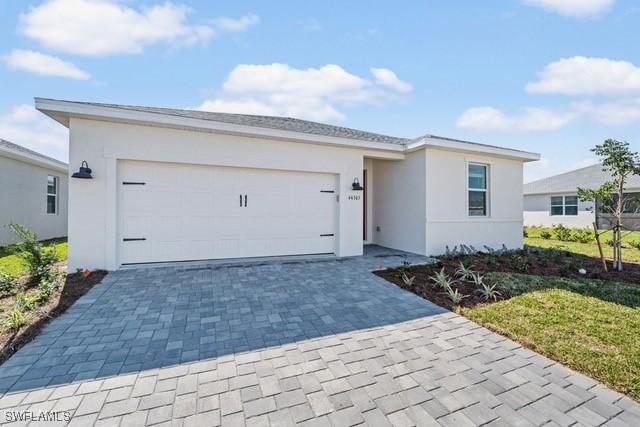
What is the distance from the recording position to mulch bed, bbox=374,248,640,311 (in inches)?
184

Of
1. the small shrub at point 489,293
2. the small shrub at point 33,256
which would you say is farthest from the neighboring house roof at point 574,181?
the small shrub at point 33,256

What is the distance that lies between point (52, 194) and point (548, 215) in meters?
26.3

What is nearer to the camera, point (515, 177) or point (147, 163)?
point (147, 163)

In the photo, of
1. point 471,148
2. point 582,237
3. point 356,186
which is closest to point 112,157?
point 356,186

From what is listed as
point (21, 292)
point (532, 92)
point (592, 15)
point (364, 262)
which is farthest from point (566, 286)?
point (21, 292)

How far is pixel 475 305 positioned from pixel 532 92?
8.79 meters

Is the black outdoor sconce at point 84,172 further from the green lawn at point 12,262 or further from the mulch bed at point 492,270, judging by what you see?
the mulch bed at point 492,270

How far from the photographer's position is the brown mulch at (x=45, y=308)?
2.94m

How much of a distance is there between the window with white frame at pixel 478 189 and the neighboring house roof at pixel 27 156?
1398 centimetres

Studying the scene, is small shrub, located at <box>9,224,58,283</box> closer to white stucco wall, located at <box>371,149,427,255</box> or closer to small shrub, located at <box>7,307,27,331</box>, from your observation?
small shrub, located at <box>7,307,27,331</box>

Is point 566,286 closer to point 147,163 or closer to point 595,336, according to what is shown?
point 595,336

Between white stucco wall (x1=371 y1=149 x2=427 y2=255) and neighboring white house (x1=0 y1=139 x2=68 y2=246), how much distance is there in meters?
11.4

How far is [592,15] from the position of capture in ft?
22.0

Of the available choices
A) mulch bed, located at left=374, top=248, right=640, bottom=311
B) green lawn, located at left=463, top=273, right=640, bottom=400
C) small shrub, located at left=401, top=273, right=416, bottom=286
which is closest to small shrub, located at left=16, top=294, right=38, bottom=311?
mulch bed, located at left=374, top=248, right=640, bottom=311
